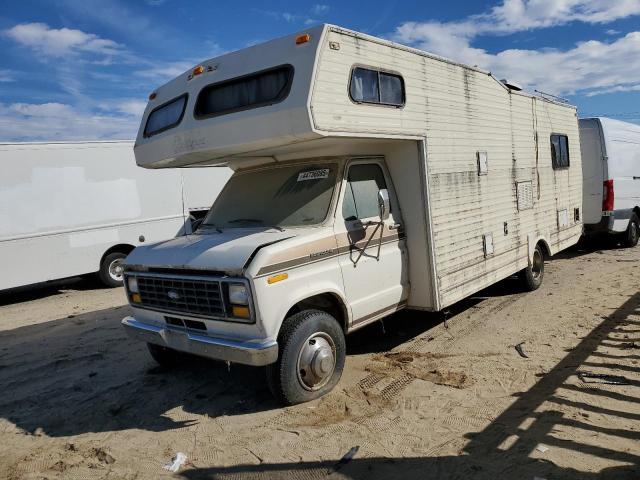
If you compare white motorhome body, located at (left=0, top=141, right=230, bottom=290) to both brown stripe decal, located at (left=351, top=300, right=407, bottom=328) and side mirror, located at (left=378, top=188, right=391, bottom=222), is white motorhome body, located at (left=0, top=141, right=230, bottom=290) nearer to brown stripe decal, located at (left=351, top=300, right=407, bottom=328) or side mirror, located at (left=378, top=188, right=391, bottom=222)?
brown stripe decal, located at (left=351, top=300, right=407, bottom=328)

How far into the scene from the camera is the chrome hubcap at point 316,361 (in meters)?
4.30

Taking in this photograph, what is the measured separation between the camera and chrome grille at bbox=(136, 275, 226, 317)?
4086mm

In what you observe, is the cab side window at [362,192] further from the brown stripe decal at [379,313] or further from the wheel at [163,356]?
the wheel at [163,356]

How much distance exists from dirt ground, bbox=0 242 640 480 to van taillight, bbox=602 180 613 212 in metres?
4.53

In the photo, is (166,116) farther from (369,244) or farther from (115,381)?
(115,381)

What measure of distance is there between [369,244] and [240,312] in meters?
1.56

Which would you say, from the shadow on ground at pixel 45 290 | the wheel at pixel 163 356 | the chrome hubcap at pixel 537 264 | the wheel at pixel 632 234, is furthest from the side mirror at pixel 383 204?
the wheel at pixel 632 234

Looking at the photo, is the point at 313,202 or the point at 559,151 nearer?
the point at 313,202

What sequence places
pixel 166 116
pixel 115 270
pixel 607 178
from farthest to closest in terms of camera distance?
pixel 115 270 < pixel 607 178 < pixel 166 116

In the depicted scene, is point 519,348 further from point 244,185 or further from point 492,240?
point 244,185

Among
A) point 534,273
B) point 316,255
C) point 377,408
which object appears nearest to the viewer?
point 377,408

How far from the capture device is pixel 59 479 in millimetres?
3502

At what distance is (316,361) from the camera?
434cm

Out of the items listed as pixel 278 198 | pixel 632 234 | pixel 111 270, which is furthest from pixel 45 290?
pixel 632 234
